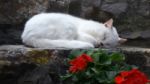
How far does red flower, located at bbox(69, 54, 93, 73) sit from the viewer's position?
298cm

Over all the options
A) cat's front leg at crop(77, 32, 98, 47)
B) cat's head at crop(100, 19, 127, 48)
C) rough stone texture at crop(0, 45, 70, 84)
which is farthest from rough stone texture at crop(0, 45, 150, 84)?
cat's head at crop(100, 19, 127, 48)

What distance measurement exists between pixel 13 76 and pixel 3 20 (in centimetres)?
117

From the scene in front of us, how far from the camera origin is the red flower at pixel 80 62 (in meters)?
2.98

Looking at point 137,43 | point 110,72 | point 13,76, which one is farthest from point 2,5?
point 110,72

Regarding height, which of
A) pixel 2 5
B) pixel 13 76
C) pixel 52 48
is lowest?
pixel 13 76

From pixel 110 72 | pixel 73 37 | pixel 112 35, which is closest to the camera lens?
pixel 110 72

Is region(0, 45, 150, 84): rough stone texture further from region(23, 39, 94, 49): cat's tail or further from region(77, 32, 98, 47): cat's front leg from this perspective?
region(77, 32, 98, 47): cat's front leg

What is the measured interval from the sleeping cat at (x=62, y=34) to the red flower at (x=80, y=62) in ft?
3.28

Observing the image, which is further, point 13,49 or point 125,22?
point 125,22

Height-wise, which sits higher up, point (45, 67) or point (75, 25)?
point (75, 25)

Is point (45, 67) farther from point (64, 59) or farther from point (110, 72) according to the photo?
point (110, 72)

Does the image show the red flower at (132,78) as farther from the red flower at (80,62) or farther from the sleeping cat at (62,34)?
the sleeping cat at (62,34)

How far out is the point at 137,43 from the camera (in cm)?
552

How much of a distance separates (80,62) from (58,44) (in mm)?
1169
